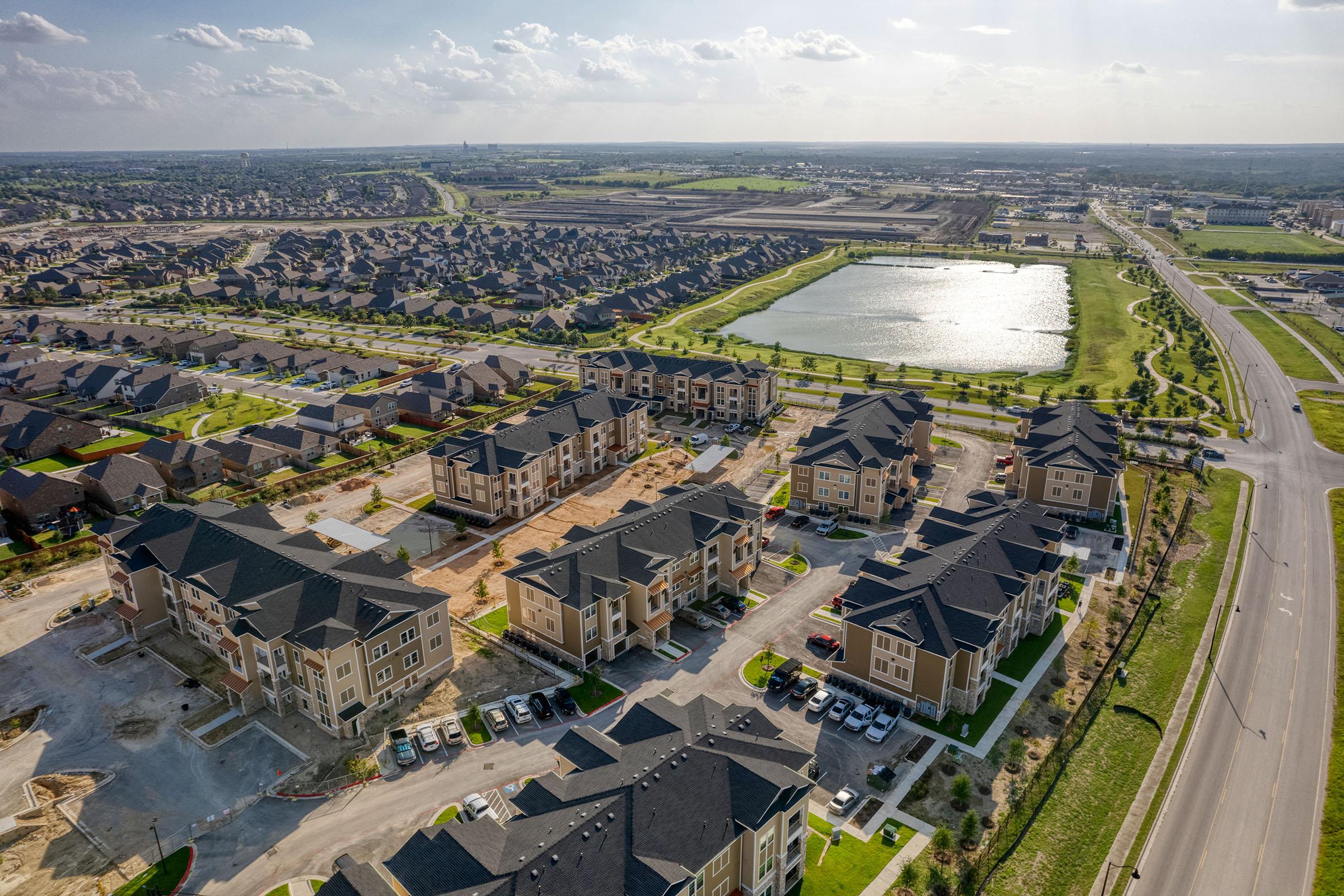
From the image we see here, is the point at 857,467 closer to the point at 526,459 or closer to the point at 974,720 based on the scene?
the point at 974,720

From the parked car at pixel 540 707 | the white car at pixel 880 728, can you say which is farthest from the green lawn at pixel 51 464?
the white car at pixel 880 728

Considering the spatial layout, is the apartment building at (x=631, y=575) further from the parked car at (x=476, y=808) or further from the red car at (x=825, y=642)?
the parked car at (x=476, y=808)

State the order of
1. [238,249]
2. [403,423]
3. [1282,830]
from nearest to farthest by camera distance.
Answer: [1282,830]
[403,423]
[238,249]

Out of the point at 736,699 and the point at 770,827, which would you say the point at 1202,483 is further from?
the point at 770,827

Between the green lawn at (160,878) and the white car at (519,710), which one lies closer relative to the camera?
the green lawn at (160,878)

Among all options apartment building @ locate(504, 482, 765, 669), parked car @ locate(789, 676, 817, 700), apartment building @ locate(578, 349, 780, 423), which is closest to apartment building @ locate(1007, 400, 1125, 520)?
apartment building @ locate(504, 482, 765, 669)

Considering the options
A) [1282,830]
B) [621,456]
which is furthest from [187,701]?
[1282,830]
